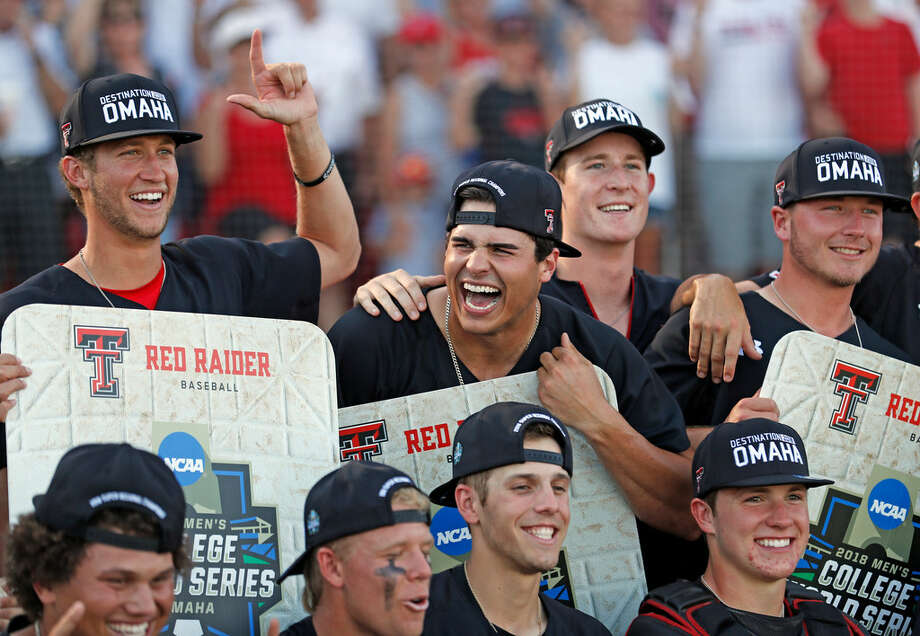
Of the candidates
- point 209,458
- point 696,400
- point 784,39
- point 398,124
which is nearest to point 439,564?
point 209,458

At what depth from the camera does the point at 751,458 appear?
4.11 m

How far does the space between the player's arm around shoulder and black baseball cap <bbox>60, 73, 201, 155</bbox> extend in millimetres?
402

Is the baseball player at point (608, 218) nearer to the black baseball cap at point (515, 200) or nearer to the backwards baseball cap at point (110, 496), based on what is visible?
the black baseball cap at point (515, 200)


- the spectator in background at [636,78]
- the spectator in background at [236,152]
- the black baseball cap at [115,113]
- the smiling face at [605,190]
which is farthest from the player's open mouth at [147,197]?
the spectator in background at [636,78]

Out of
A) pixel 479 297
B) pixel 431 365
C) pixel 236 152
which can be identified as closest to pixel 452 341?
pixel 431 365

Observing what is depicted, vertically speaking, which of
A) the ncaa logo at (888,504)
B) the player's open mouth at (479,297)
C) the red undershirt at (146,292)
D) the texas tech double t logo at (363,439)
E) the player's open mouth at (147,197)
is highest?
the player's open mouth at (147,197)

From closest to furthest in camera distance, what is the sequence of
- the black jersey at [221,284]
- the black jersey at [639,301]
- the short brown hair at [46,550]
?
1. the short brown hair at [46,550]
2. the black jersey at [221,284]
3. the black jersey at [639,301]

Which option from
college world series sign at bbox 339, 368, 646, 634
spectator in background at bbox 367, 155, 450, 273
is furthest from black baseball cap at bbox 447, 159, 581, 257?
spectator in background at bbox 367, 155, 450, 273

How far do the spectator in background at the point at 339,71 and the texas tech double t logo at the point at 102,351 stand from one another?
3685mm

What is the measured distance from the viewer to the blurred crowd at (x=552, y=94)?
7570 millimetres

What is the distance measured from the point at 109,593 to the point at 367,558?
0.67m

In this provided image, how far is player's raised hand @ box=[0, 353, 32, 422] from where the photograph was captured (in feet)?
12.7

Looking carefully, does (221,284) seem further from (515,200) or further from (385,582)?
(385,582)

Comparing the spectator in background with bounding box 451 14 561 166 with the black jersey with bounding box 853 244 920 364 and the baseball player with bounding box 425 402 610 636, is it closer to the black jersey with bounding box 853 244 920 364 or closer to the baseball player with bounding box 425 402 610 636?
the black jersey with bounding box 853 244 920 364
